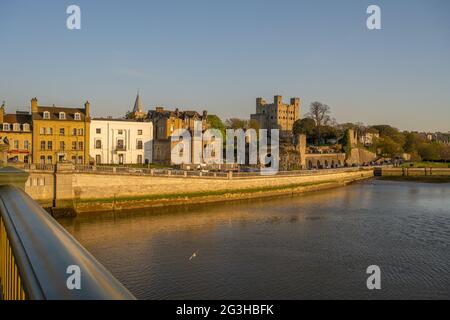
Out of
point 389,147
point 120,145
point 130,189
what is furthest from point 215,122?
point 389,147

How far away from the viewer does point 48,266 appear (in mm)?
2229

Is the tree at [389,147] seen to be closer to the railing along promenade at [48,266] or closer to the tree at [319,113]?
the tree at [319,113]

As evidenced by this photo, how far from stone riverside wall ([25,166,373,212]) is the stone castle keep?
93255 millimetres

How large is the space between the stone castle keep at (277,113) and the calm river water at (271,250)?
10265cm

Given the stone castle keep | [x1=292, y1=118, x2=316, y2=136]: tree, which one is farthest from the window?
the stone castle keep

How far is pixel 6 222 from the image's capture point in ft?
11.6

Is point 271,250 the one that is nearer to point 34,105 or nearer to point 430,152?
point 34,105

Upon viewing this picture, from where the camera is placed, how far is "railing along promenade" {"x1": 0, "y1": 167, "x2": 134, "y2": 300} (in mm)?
1955

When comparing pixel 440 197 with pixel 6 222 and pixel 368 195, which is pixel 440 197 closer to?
pixel 368 195

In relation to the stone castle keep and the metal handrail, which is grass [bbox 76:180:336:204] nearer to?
the metal handrail

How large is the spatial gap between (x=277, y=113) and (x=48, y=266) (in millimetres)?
138872

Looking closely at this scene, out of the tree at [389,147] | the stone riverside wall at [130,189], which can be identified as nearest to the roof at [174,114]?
the stone riverside wall at [130,189]

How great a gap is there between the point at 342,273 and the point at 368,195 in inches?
1334
